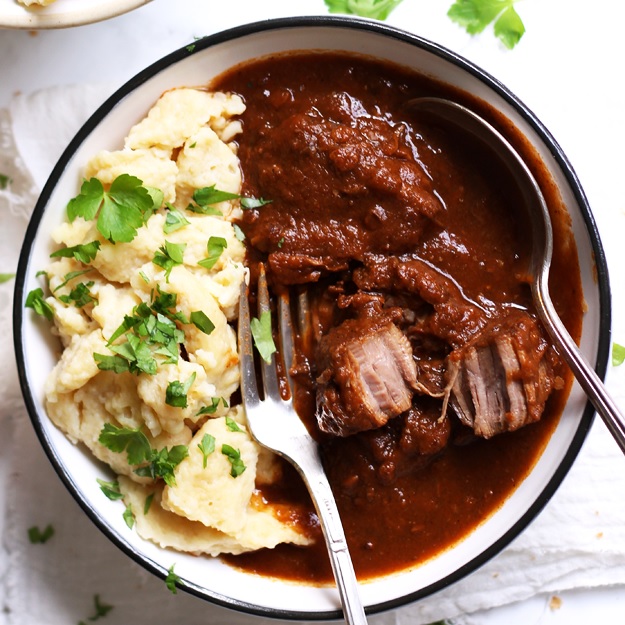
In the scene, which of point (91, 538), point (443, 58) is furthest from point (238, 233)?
point (91, 538)

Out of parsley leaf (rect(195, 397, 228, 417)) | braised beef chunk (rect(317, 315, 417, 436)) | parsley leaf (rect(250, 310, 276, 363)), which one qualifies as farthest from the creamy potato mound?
braised beef chunk (rect(317, 315, 417, 436))

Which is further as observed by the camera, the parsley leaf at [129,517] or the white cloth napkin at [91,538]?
the white cloth napkin at [91,538]

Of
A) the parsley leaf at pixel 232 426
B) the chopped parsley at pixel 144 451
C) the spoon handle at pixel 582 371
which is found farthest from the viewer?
the parsley leaf at pixel 232 426

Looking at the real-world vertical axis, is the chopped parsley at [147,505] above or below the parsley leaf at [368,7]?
below

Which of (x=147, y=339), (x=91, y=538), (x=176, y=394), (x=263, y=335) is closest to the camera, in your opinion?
(x=176, y=394)

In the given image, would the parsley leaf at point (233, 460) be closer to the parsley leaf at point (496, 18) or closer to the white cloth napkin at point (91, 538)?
the white cloth napkin at point (91, 538)

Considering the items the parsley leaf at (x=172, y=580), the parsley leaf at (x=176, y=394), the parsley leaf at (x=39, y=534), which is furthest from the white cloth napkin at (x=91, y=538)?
the parsley leaf at (x=176, y=394)

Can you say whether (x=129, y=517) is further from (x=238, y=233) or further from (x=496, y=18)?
(x=496, y=18)
